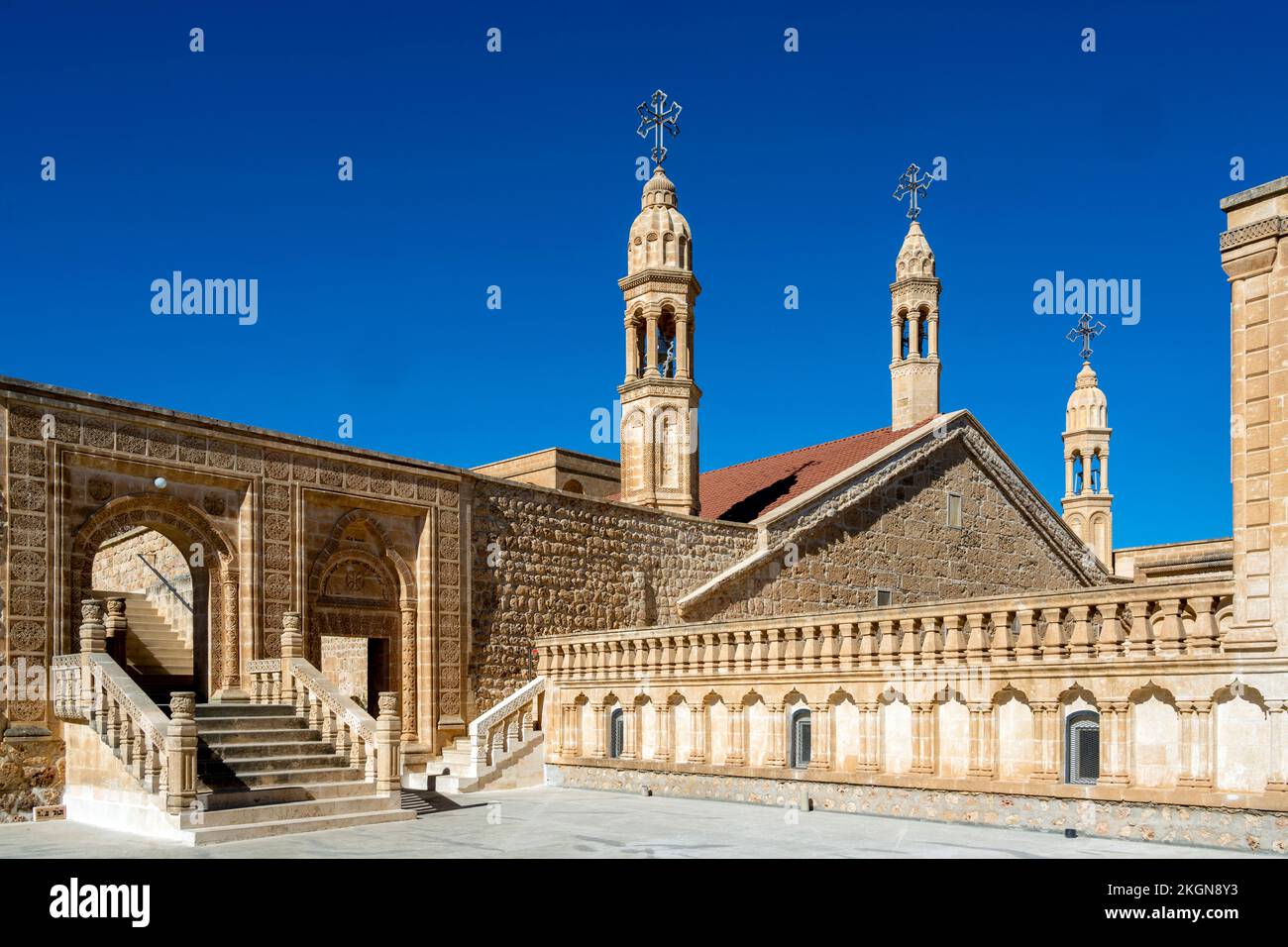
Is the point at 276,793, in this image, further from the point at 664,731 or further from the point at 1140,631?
the point at 1140,631

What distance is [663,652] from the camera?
18.6 meters

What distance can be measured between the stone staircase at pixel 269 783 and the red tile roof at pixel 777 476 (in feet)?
42.9

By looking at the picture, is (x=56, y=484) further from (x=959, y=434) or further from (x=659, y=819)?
(x=959, y=434)

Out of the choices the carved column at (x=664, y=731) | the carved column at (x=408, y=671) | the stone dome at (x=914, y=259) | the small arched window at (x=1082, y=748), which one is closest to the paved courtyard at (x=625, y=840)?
the small arched window at (x=1082, y=748)

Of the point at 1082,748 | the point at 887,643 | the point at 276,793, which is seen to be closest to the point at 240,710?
the point at 276,793

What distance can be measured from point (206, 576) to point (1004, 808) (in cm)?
1171

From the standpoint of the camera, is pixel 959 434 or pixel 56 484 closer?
pixel 56 484

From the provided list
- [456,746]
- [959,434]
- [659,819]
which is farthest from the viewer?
[959,434]

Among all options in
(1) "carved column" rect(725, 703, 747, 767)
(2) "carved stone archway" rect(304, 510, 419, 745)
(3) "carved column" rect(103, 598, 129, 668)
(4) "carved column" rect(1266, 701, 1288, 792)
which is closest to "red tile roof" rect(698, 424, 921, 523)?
(2) "carved stone archway" rect(304, 510, 419, 745)

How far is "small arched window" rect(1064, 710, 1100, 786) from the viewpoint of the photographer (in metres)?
13.2

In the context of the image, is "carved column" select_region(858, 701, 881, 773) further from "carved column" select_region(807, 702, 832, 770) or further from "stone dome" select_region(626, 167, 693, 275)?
"stone dome" select_region(626, 167, 693, 275)

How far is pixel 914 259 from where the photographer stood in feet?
105
